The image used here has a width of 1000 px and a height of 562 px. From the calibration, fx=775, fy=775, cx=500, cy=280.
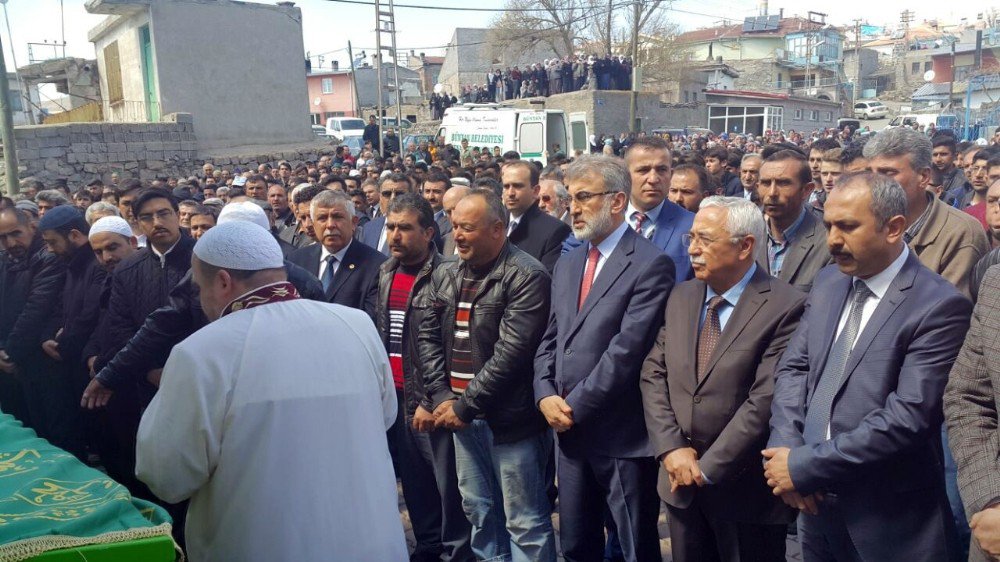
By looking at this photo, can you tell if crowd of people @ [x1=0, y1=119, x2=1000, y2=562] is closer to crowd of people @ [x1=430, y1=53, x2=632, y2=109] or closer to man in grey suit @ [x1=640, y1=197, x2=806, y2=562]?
man in grey suit @ [x1=640, y1=197, x2=806, y2=562]

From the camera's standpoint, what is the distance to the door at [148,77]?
22.0 meters

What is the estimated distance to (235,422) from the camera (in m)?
2.38

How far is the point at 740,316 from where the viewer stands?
10.4 ft

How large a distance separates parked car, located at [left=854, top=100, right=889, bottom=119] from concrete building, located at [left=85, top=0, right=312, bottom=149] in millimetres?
38137

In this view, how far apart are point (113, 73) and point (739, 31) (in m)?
58.5

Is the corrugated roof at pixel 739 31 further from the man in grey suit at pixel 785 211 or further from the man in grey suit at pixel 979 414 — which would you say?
the man in grey suit at pixel 979 414

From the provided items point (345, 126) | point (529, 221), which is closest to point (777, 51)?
point (345, 126)

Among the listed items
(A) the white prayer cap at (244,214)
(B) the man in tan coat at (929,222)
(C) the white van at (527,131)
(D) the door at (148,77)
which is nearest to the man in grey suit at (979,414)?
(B) the man in tan coat at (929,222)

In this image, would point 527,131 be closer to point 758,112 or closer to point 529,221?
point 529,221

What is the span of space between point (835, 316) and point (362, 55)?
5198 cm

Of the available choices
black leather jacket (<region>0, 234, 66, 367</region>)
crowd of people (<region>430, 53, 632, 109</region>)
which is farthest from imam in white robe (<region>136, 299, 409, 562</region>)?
crowd of people (<region>430, 53, 632, 109</region>)

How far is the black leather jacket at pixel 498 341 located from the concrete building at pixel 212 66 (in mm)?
20313

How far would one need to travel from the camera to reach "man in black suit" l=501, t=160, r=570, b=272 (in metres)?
5.34

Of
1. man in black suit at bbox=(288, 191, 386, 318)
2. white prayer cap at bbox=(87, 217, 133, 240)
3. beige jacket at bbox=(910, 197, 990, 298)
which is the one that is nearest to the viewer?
beige jacket at bbox=(910, 197, 990, 298)
